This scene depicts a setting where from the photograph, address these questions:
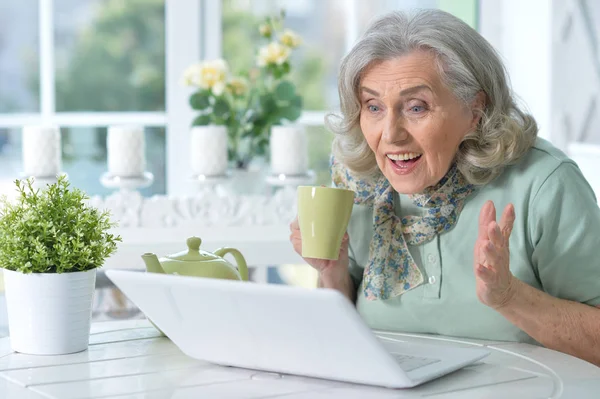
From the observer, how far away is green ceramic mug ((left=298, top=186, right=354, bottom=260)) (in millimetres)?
1662

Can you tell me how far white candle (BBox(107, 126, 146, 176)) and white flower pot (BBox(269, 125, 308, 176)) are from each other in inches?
17.0

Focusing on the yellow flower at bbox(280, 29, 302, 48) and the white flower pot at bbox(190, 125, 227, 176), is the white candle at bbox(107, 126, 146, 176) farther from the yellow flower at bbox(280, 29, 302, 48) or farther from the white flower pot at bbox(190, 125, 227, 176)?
the yellow flower at bbox(280, 29, 302, 48)

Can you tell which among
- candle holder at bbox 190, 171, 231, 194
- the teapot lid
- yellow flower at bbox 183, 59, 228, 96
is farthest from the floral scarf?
yellow flower at bbox 183, 59, 228, 96

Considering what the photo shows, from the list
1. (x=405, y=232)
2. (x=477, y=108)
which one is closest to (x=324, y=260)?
(x=405, y=232)

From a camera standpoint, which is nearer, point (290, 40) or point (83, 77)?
point (290, 40)

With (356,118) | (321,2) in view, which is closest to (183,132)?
(321,2)

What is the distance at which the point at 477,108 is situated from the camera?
77.0 inches

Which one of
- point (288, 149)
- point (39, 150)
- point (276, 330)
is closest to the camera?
point (276, 330)

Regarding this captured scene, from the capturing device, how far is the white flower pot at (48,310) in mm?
1551

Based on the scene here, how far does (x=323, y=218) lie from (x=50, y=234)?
46 cm

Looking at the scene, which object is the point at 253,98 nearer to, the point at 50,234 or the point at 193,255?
the point at 193,255

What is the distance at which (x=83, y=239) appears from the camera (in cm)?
158

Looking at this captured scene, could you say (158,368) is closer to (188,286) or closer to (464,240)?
(188,286)

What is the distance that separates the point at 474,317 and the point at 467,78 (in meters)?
0.48
